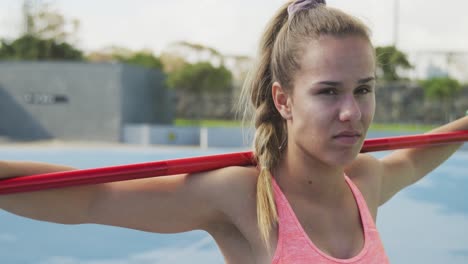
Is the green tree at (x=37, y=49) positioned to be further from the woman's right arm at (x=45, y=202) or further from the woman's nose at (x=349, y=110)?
the woman's nose at (x=349, y=110)

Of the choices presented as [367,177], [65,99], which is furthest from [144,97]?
[367,177]

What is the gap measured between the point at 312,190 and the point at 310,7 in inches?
19.1

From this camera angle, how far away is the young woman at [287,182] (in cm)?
121

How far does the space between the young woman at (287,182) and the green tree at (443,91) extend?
1917 centimetres

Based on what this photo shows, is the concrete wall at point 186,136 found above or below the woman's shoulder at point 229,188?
below

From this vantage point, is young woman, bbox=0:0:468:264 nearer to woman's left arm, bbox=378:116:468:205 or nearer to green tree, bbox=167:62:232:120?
woman's left arm, bbox=378:116:468:205

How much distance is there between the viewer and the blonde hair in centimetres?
125

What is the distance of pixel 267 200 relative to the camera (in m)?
1.27

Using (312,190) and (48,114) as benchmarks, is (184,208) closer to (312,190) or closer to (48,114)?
(312,190)

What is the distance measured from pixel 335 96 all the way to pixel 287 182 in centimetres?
28

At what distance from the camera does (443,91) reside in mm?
19109

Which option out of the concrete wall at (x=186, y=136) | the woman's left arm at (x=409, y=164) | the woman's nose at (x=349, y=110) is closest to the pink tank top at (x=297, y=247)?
the woman's nose at (x=349, y=110)

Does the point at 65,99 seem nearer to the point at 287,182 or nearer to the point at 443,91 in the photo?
the point at 443,91

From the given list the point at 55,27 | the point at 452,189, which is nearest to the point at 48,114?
the point at 452,189
